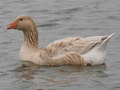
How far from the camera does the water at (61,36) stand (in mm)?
9688

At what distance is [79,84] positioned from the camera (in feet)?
31.1

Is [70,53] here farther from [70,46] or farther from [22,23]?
[22,23]

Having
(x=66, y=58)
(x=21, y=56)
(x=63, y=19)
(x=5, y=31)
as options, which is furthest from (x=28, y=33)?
(x=63, y=19)

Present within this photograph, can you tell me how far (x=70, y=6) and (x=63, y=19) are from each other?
6.95 ft

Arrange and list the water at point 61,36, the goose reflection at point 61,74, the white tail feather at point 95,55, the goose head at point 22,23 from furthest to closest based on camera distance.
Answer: the goose head at point 22,23, the white tail feather at point 95,55, the goose reflection at point 61,74, the water at point 61,36

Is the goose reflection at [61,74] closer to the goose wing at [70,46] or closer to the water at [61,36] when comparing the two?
the water at [61,36]

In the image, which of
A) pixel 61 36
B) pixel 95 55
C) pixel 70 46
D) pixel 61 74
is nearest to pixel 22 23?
pixel 70 46

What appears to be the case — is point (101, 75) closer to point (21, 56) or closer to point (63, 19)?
point (21, 56)

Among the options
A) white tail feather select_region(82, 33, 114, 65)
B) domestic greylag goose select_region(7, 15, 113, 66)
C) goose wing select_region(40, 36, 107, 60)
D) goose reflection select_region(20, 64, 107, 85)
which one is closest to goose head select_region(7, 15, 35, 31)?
domestic greylag goose select_region(7, 15, 113, 66)

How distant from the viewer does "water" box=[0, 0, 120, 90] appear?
969 cm

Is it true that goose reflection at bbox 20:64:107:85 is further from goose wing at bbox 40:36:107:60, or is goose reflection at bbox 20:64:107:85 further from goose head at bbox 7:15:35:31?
goose head at bbox 7:15:35:31

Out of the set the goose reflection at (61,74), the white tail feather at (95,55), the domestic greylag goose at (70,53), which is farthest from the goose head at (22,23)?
the white tail feather at (95,55)

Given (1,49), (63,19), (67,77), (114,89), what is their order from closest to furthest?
1. (114,89)
2. (67,77)
3. (1,49)
4. (63,19)

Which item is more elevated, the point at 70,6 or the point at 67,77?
the point at 70,6
